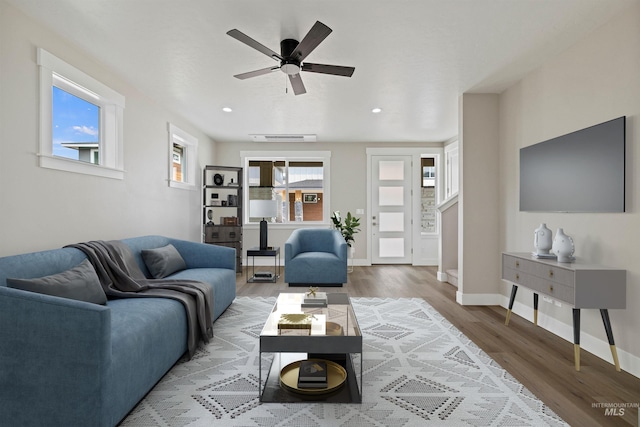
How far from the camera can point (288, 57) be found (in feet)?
8.79

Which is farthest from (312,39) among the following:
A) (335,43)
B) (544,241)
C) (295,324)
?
(544,241)

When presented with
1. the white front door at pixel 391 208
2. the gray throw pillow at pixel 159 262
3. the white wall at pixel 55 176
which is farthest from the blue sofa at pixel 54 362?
the white front door at pixel 391 208

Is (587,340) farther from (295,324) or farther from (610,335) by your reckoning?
(295,324)

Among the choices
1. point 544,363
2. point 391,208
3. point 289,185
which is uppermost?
point 289,185

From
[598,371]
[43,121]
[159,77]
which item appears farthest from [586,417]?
[159,77]

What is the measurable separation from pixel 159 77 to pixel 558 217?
4.20m

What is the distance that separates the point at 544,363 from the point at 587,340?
21.6 inches

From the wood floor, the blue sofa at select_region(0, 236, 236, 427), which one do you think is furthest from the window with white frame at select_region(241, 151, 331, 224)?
the blue sofa at select_region(0, 236, 236, 427)

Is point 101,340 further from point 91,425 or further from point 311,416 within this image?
point 311,416

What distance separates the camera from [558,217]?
3.06 meters

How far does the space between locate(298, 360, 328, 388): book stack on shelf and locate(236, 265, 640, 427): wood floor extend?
1.31 m

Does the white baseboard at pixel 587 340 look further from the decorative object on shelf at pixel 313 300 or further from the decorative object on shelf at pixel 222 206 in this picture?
the decorative object on shelf at pixel 222 206

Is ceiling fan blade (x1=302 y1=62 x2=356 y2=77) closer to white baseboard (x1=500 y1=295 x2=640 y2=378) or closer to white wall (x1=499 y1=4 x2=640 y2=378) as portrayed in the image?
white wall (x1=499 y1=4 x2=640 y2=378)

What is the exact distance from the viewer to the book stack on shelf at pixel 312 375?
1.99 meters
